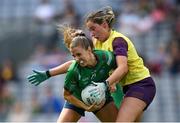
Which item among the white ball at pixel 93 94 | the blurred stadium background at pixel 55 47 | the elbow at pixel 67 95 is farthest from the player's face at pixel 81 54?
the blurred stadium background at pixel 55 47

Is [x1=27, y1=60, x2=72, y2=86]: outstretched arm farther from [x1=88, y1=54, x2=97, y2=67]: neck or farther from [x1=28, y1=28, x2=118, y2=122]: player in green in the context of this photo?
[x1=88, y1=54, x2=97, y2=67]: neck

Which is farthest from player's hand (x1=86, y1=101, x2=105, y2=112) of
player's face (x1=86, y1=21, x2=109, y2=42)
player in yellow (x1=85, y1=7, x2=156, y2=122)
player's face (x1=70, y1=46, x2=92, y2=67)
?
player's face (x1=86, y1=21, x2=109, y2=42)

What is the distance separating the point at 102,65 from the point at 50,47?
7485mm

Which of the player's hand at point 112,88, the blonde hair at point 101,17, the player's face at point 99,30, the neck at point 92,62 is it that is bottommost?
the player's hand at point 112,88

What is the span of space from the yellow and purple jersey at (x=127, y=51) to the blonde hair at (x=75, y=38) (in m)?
0.24

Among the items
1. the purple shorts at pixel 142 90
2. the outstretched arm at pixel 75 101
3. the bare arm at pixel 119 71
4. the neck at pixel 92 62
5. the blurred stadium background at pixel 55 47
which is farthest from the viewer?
the blurred stadium background at pixel 55 47

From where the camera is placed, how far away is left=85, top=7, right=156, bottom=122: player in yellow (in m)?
8.33

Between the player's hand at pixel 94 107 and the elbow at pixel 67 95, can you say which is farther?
the elbow at pixel 67 95

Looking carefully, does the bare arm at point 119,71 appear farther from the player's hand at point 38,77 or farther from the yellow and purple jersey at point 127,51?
the player's hand at point 38,77

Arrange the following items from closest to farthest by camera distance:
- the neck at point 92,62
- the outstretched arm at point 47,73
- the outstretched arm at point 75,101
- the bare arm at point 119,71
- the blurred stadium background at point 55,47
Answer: the bare arm at point 119,71 → the neck at point 92,62 → the outstretched arm at point 75,101 → the outstretched arm at point 47,73 → the blurred stadium background at point 55,47

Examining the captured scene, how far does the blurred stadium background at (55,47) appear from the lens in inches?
570

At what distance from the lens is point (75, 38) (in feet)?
27.5

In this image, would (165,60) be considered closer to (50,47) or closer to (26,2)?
(50,47)

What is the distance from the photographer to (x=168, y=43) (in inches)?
599
